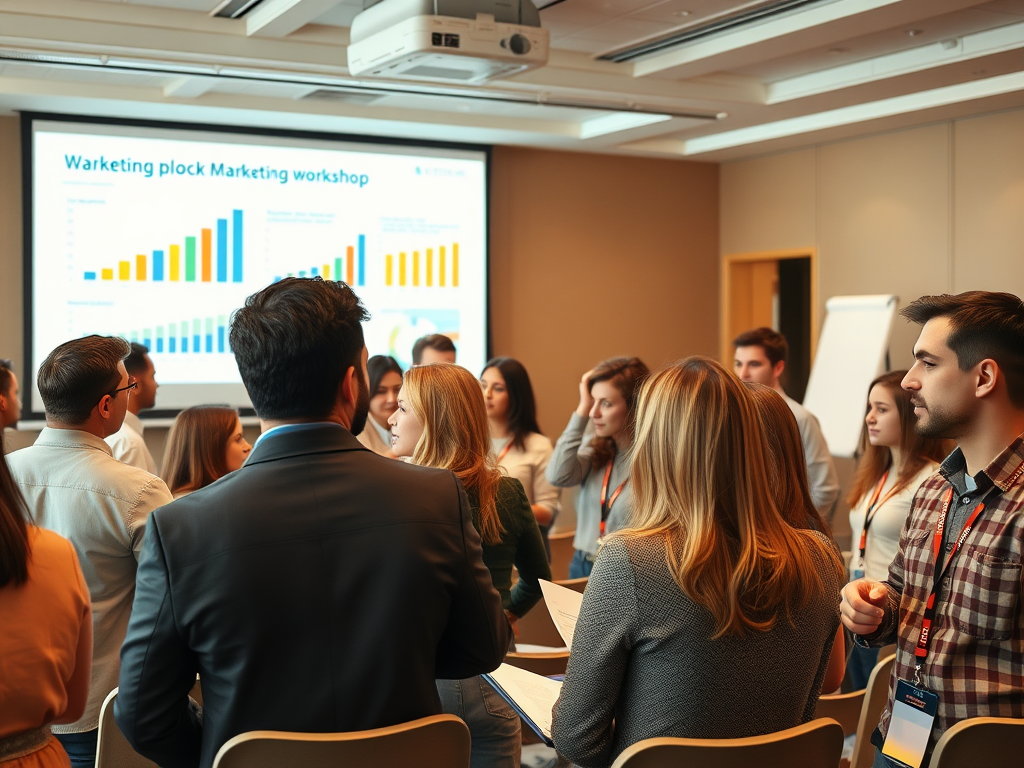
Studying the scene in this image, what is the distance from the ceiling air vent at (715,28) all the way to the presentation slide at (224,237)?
6.65 feet

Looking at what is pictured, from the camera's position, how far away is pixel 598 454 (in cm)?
402

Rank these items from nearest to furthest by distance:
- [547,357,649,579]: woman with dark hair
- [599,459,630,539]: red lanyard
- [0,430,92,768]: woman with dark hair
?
1. [0,430,92,768]: woman with dark hair
2. [599,459,630,539]: red lanyard
3. [547,357,649,579]: woman with dark hair

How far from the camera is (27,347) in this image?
6340mm

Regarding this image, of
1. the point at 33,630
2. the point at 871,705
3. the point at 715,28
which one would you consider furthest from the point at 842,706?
the point at 715,28

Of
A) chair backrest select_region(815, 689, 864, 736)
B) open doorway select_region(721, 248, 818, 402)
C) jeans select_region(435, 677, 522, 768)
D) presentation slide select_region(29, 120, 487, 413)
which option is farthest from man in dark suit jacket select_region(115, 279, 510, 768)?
open doorway select_region(721, 248, 818, 402)

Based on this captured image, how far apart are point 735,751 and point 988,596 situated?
0.57 metres

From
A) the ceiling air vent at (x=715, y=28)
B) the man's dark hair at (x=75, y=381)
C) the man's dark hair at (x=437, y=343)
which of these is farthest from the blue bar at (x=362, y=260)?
the man's dark hair at (x=75, y=381)

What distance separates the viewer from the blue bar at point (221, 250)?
271 inches

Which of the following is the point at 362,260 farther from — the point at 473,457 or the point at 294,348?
the point at 294,348

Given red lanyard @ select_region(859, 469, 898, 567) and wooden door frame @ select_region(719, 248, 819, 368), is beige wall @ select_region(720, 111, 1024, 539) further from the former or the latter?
red lanyard @ select_region(859, 469, 898, 567)

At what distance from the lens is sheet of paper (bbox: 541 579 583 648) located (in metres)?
2.29

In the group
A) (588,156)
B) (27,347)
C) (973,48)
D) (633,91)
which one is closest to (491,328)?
(588,156)

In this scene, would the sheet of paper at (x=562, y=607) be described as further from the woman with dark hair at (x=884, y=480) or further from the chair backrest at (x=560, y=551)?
the chair backrest at (x=560, y=551)

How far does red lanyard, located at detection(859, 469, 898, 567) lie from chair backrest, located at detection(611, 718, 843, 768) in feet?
6.99
